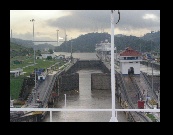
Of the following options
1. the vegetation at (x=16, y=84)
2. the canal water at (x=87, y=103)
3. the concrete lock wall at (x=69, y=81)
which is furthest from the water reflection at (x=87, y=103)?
the vegetation at (x=16, y=84)

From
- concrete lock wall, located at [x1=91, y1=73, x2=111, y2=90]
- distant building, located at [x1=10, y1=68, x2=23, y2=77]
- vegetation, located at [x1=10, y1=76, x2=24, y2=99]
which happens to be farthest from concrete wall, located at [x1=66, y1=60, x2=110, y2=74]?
vegetation, located at [x1=10, y1=76, x2=24, y2=99]

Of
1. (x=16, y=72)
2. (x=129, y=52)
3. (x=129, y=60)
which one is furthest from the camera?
(x=16, y=72)

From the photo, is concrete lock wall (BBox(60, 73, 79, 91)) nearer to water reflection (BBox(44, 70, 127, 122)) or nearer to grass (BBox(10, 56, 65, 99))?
water reflection (BBox(44, 70, 127, 122))

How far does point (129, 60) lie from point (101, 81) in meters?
4.43

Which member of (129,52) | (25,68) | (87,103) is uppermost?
(129,52)

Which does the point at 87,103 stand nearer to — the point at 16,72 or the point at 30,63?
the point at 16,72

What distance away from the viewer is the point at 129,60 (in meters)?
15.7

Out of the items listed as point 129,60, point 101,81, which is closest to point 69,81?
point 101,81

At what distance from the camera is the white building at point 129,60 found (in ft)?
52.3

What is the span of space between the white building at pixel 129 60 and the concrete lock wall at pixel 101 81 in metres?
1.22

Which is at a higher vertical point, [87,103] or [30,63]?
[30,63]
